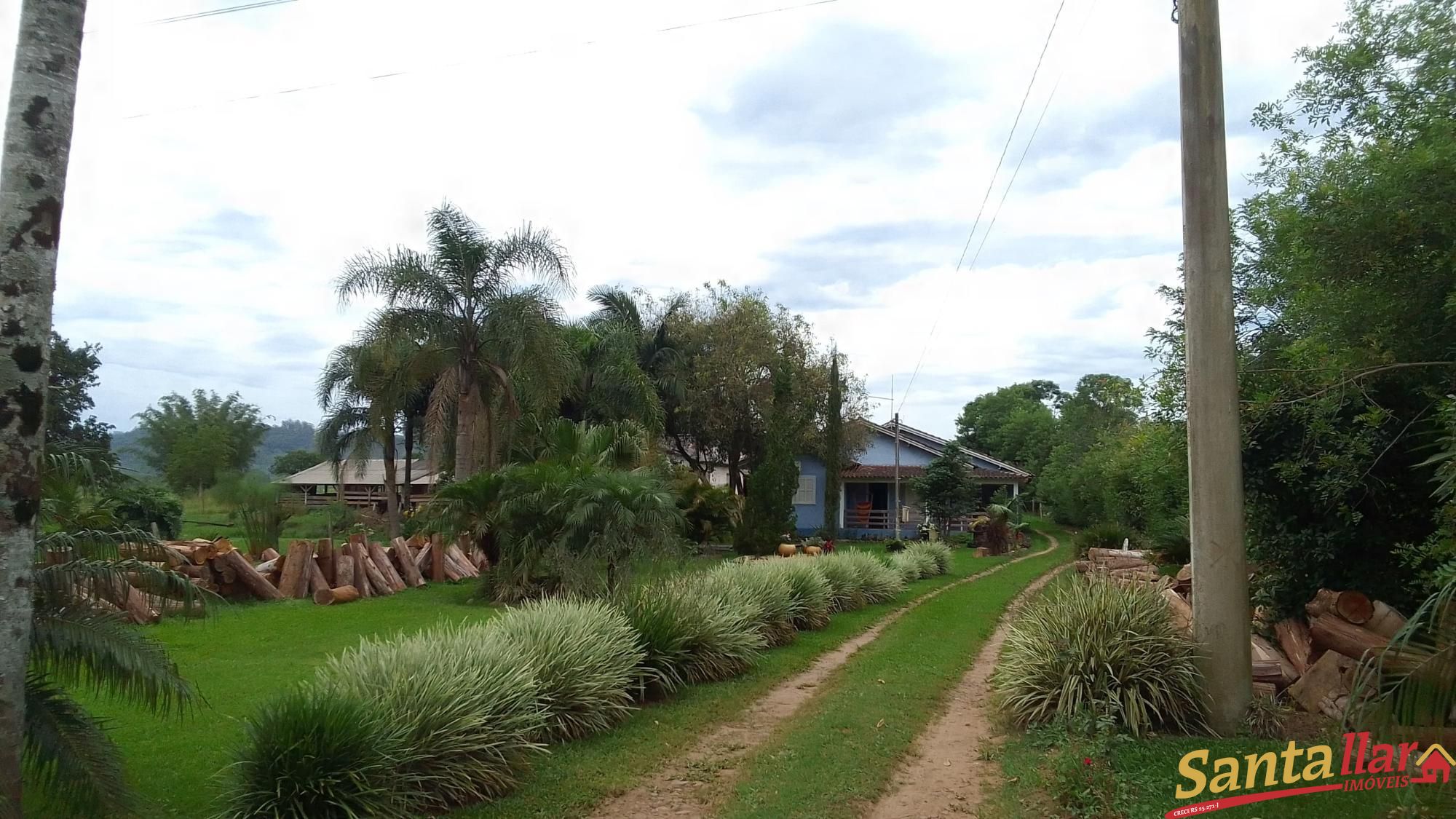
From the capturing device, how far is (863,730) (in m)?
7.73

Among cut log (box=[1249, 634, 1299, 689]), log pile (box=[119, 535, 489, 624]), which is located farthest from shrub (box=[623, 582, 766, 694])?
log pile (box=[119, 535, 489, 624])

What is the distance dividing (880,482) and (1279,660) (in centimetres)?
3110

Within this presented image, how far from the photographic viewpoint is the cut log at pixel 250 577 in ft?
48.8

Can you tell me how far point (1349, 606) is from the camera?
8.20 m

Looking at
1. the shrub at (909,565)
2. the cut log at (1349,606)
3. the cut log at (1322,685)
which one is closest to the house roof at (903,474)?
the shrub at (909,565)

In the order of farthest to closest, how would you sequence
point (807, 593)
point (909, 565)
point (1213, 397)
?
point (909, 565) → point (807, 593) → point (1213, 397)

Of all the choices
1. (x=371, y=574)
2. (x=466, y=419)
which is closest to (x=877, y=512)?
(x=466, y=419)

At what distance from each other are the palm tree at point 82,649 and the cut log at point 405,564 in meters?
12.7

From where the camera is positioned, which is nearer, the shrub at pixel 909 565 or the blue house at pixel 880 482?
the shrub at pixel 909 565

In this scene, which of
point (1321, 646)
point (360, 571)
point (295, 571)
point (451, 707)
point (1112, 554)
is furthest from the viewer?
point (1112, 554)

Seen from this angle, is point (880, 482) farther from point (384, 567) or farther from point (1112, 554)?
point (384, 567)

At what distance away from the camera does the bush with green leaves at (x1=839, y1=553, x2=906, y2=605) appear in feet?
54.9

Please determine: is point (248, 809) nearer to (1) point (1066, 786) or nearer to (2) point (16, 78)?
(2) point (16, 78)

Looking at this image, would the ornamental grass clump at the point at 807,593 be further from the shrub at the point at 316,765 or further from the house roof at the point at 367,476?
the house roof at the point at 367,476
